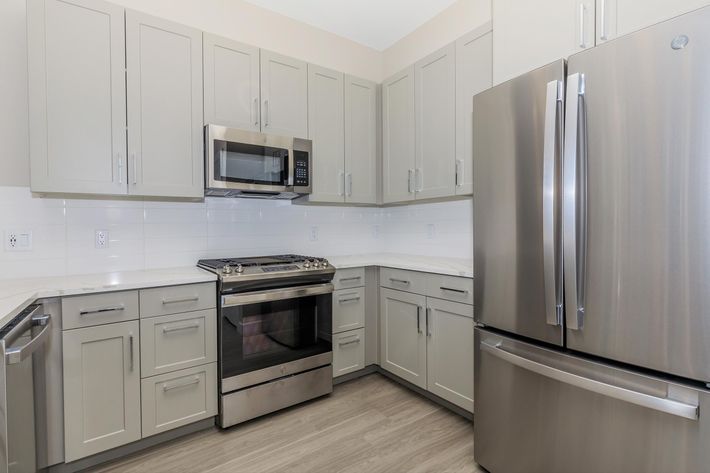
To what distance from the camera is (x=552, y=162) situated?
4.49ft

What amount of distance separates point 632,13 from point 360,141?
6.32 feet

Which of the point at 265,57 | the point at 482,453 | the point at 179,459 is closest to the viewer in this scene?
the point at 482,453

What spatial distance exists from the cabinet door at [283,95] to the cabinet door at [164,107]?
0.44 m

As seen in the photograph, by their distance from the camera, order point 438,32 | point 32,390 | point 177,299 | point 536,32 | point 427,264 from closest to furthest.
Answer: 1. point 32,390
2. point 536,32
3. point 177,299
4. point 427,264
5. point 438,32

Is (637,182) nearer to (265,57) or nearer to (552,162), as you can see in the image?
(552,162)

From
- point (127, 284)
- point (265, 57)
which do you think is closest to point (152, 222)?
point (127, 284)

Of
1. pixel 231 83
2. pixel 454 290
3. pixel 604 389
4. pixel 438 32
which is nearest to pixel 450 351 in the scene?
pixel 454 290

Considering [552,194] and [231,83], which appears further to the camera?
[231,83]

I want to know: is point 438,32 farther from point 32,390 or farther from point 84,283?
point 32,390

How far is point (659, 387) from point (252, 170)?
2255 mm

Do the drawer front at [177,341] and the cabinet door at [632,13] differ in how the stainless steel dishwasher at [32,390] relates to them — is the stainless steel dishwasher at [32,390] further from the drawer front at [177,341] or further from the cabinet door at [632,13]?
the cabinet door at [632,13]

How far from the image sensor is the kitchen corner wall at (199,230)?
2082 millimetres

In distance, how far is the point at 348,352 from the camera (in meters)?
2.71

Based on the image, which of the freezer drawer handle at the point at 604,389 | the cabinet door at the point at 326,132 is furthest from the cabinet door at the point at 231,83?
the freezer drawer handle at the point at 604,389
